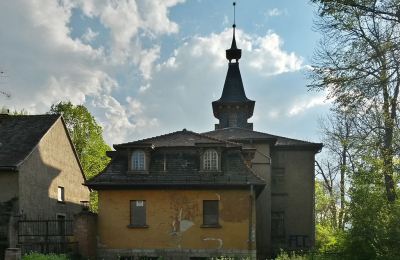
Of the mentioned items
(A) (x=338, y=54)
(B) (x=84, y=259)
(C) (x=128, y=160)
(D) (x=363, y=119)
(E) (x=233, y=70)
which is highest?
(E) (x=233, y=70)

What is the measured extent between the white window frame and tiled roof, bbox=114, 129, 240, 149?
1.66 feet

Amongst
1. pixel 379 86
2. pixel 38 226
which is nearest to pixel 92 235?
pixel 38 226

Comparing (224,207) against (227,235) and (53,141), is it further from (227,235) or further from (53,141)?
(53,141)

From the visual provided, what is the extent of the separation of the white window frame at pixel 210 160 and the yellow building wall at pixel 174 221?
1150mm

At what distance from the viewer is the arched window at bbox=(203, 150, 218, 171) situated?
2171 cm

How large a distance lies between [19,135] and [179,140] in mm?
8648

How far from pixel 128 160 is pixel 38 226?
227 inches

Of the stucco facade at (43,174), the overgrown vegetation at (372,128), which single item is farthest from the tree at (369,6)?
the stucco facade at (43,174)

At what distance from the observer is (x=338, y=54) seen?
15750 mm

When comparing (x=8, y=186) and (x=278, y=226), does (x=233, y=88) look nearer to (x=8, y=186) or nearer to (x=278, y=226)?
(x=278, y=226)

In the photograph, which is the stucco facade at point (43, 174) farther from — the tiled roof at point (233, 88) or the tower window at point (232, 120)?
the tiled roof at point (233, 88)

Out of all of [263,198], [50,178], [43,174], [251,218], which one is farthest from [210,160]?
[50,178]

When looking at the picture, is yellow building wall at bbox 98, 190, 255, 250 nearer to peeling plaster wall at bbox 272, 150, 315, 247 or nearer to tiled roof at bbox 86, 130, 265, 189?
tiled roof at bbox 86, 130, 265, 189

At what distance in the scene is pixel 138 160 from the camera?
2200 centimetres
